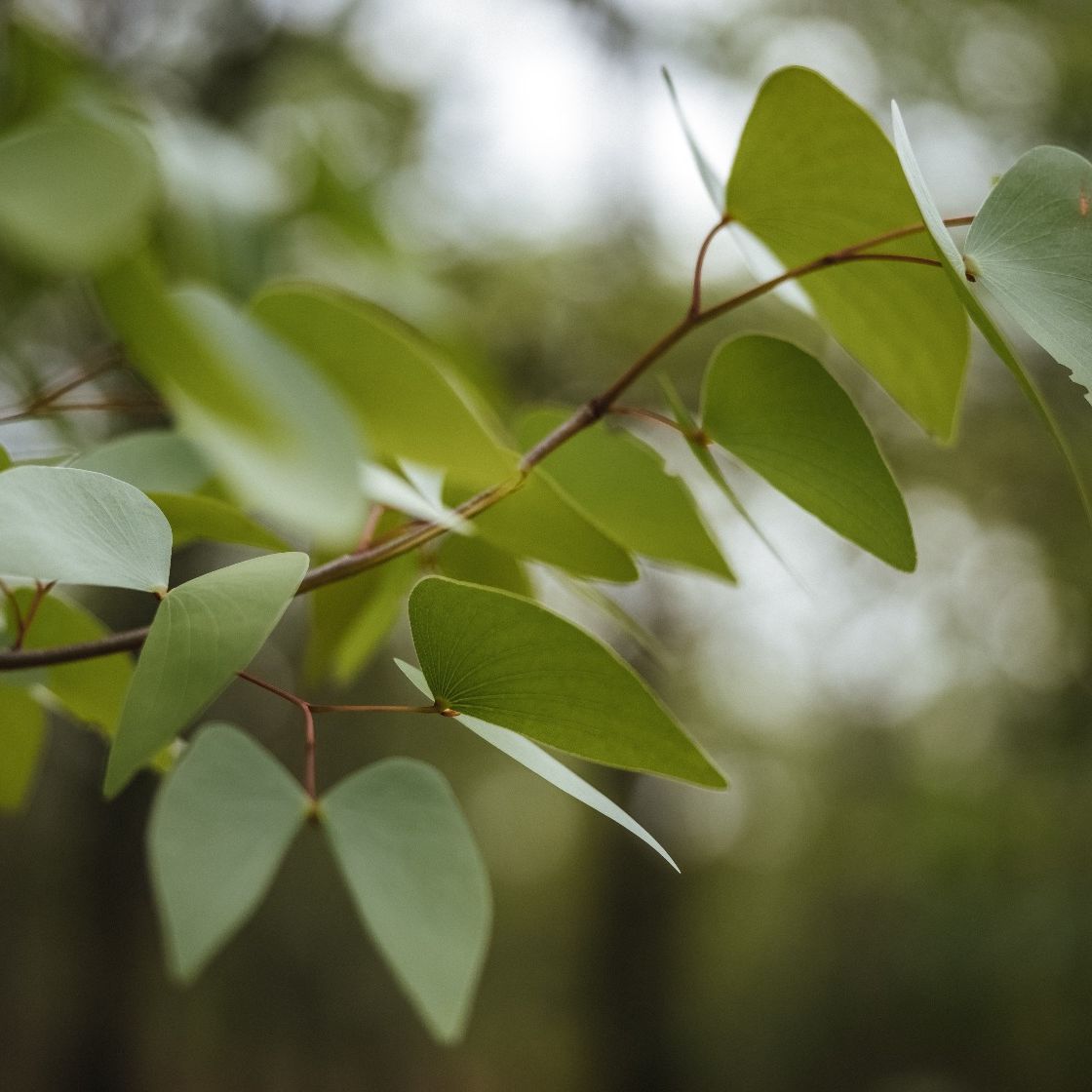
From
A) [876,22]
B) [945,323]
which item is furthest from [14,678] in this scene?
[876,22]

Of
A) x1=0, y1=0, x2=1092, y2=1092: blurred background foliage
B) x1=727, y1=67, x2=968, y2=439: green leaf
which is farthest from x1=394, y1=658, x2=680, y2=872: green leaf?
x1=0, y1=0, x2=1092, y2=1092: blurred background foliage

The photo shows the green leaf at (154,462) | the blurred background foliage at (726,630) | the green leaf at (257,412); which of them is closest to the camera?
the green leaf at (257,412)

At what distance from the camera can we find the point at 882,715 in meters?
3.02

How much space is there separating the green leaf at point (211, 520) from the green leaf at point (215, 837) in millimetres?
58

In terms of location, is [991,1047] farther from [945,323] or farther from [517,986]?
[945,323]

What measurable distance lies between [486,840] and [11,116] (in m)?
4.82

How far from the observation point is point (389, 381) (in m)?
0.15

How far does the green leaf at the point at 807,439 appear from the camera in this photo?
171mm

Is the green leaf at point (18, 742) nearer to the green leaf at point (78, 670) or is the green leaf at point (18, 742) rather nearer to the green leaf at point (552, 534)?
the green leaf at point (78, 670)

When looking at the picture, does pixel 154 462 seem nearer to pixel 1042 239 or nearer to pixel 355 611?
pixel 355 611

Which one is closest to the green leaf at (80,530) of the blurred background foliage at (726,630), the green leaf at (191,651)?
the green leaf at (191,651)

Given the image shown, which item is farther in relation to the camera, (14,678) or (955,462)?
(955,462)

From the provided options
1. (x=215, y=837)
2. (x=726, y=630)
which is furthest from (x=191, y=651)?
(x=726, y=630)

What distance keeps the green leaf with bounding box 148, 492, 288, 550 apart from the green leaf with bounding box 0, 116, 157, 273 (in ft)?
0.23
